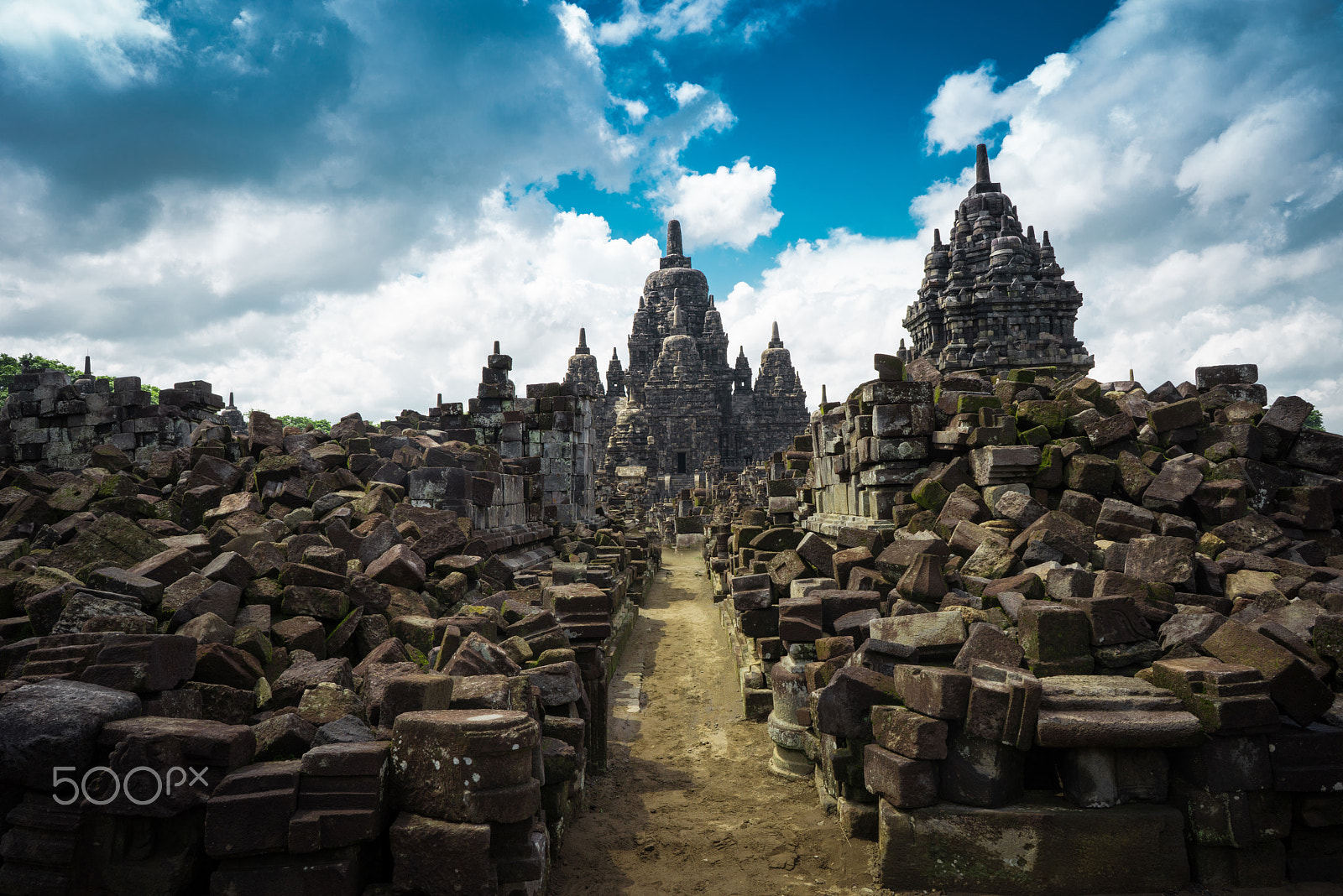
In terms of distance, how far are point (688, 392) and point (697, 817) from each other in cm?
3647

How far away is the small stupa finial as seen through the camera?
159 feet

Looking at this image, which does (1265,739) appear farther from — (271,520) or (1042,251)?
(1042,251)

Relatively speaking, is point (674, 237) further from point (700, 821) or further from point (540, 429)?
point (700, 821)

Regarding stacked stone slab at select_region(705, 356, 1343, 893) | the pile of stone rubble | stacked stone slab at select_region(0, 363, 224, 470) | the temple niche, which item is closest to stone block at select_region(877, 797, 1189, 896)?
stacked stone slab at select_region(705, 356, 1343, 893)

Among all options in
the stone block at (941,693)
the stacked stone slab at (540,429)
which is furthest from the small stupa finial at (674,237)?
the stone block at (941,693)

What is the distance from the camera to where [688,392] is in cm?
4078

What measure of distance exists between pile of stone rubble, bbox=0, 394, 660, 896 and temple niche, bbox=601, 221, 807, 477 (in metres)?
30.2

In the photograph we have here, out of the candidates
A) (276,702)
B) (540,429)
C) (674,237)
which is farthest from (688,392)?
(276,702)

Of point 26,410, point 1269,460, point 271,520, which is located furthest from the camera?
point 26,410

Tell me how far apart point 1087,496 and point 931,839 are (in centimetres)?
418

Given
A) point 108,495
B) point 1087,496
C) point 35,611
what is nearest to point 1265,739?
point 1087,496

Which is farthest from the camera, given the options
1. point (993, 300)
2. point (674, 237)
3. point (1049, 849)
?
point (674, 237)

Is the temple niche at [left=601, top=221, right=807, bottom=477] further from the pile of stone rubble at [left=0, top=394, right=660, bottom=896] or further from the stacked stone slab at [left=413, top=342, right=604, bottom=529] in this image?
the pile of stone rubble at [left=0, top=394, right=660, bottom=896]

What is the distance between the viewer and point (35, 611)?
4.27m
